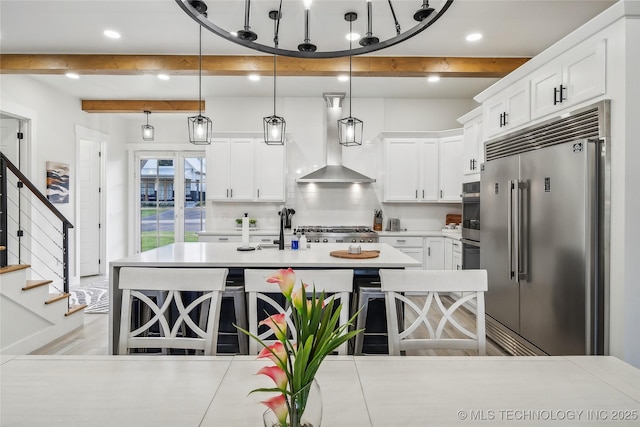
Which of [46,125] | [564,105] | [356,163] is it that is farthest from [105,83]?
[564,105]

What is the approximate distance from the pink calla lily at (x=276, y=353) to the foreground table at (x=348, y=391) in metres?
0.25

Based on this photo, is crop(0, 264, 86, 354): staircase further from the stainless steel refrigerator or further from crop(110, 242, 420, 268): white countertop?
the stainless steel refrigerator

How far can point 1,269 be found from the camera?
2955 mm

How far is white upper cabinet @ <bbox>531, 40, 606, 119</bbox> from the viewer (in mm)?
2258

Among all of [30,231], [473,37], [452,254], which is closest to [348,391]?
[473,37]

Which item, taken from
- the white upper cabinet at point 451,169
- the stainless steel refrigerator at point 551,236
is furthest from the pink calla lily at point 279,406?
the white upper cabinet at point 451,169

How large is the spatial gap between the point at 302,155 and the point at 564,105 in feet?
11.7

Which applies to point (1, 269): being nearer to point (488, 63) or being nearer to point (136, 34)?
point (136, 34)

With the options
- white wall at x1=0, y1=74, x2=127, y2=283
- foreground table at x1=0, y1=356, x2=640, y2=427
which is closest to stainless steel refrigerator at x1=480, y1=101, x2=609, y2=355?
foreground table at x1=0, y1=356, x2=640, y2=427

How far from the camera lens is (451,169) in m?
5.11

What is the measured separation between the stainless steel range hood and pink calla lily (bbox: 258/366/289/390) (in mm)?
4414

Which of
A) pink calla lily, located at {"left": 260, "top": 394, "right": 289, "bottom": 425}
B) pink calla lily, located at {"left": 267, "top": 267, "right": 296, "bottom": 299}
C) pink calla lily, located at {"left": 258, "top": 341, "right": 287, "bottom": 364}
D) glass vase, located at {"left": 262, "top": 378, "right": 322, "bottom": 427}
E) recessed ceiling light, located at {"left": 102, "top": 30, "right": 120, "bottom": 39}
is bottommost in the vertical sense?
glass vase, located at {"left": 262, "top": 378, "right": 322, "bottom": 427}

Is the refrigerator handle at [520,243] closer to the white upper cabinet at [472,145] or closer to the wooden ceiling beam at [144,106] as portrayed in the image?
the white upper cabinet at [472,145]

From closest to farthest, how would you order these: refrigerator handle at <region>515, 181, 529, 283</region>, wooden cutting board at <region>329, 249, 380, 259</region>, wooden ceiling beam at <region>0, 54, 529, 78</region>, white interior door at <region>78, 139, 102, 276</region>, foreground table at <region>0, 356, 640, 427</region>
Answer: foreground table at <region>0, 356, 640, 427</region> → wooden cutting board at <region>329, 249, 380, 259</region> → refrigerator handle at <region>515, 181, 529, 283</region> → wooden ceiling beam at <region>0, 54, 529, 78</region> → white interior door at <region>78, 139, 102, 276</region>
